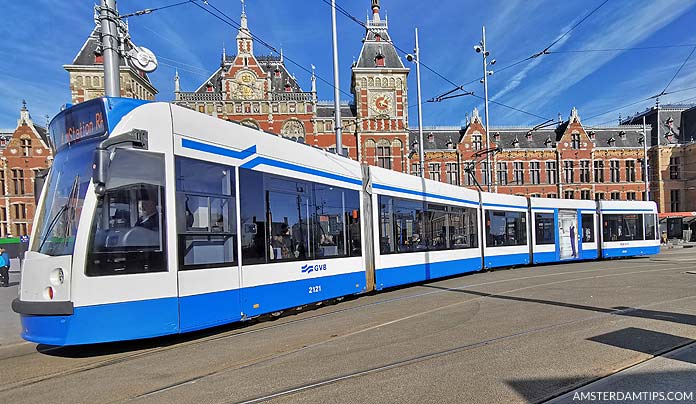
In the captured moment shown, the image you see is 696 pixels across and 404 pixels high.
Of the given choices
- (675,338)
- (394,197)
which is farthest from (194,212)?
(675,338)

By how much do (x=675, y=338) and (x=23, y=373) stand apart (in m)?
8.45

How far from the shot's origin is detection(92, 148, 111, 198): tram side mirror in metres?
4.81

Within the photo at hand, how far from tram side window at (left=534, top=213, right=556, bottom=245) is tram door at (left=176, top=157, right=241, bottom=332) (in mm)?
14789

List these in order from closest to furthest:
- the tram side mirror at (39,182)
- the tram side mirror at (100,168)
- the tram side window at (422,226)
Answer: the tram side mirror at (100,168), the tram side mirror at (39,182), the tram side window at (422,226)

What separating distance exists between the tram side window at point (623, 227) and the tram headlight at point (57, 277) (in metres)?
21.3

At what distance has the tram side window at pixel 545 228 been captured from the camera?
17359mm

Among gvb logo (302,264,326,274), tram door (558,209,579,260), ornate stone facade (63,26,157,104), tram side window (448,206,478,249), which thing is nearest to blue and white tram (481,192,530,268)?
tram side window (448,206,478,249)

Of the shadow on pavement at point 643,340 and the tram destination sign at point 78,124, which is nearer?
the shadow on pavement at point 643,340

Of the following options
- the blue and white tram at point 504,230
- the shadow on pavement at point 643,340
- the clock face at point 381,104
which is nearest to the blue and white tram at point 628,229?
the blue and white tram at point 504,230

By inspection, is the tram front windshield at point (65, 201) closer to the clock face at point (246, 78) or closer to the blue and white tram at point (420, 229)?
the blue and white tram at point (420, 229)

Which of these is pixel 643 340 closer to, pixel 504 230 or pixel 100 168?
pixel 100 168

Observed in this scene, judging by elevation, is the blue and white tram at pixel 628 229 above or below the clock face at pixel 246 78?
below

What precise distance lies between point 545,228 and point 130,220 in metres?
16.9

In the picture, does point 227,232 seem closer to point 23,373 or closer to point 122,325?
point 122,325
